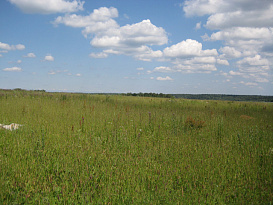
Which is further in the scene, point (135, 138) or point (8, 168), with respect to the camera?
point (135, 138)

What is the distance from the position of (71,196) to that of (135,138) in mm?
2902

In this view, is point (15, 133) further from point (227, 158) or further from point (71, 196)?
point (227, 158)

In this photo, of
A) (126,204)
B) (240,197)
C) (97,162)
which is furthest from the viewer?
(97,162)

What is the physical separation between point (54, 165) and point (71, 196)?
103 centimetres

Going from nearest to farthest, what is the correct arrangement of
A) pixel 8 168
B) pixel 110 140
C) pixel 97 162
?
1. pixel 8 168
2. pixel 97 162
3. pixel 110 140

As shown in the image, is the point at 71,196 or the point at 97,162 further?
the point at 97,162

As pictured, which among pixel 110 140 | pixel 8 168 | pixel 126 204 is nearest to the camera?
pixel 126 204

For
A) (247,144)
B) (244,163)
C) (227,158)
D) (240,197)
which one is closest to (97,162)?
(240,197)

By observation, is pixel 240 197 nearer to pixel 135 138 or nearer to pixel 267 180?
pixel 267 180

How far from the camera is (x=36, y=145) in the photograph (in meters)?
4.62

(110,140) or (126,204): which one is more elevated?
(110,140)

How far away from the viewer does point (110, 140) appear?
5293 mm

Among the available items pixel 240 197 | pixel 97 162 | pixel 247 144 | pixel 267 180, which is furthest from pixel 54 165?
pixel 247 144

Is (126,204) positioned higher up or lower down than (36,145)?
lower down
